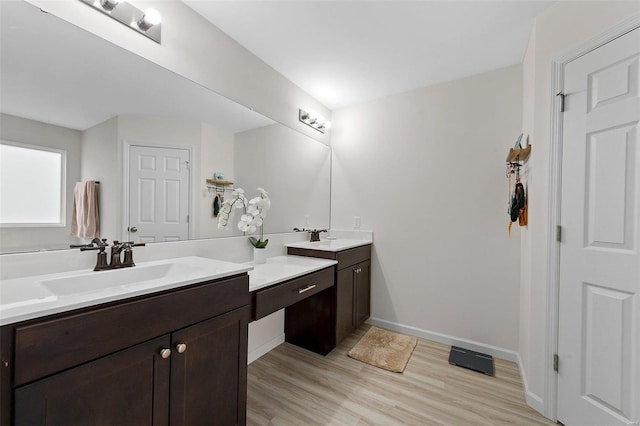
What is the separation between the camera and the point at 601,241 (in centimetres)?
138

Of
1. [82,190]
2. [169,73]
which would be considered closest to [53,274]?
[82,190]

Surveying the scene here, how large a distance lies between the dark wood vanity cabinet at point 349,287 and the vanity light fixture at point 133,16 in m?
1.79

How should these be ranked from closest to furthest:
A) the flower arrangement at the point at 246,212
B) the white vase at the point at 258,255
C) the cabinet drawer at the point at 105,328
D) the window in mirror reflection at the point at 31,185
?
the cabinet drawer at the point at 105,328, the window in mirror reflection at the point at 31,185, the flower arrangement at the point at 246,212, the white vase at the point at 258,255

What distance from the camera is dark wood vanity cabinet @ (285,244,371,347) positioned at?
227 centimetres

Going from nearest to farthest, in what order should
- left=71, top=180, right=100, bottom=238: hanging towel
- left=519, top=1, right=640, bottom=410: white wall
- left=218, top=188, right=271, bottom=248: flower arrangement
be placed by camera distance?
left=71, top=180, right=100, bottom=238: hanging towel < left=519, top=1, right=640, bottom=410: white wall < left=218, top=188, right=271, bottom=248: flower arrangement

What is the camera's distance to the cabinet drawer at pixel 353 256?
2.31 m

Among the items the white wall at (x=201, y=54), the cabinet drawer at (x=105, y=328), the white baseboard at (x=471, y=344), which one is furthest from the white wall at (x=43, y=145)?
the white baseboard at (x=471, y=344)

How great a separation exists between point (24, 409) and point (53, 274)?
0.62m

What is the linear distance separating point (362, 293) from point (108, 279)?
6.87ft

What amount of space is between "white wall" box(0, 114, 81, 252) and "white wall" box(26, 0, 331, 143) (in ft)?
1.60

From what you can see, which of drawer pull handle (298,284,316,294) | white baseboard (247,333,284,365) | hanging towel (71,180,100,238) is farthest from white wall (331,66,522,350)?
hanging towel (71,180,100,238)

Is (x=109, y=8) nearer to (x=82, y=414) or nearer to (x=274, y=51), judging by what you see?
(x=274, y=51)

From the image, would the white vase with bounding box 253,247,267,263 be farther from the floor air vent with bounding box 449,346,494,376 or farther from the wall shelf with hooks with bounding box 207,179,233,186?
the floor air vent with bounding box 449,346,494,376

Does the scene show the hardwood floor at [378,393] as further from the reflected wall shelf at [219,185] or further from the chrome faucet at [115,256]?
the reflected wall shelf at [219,185]
